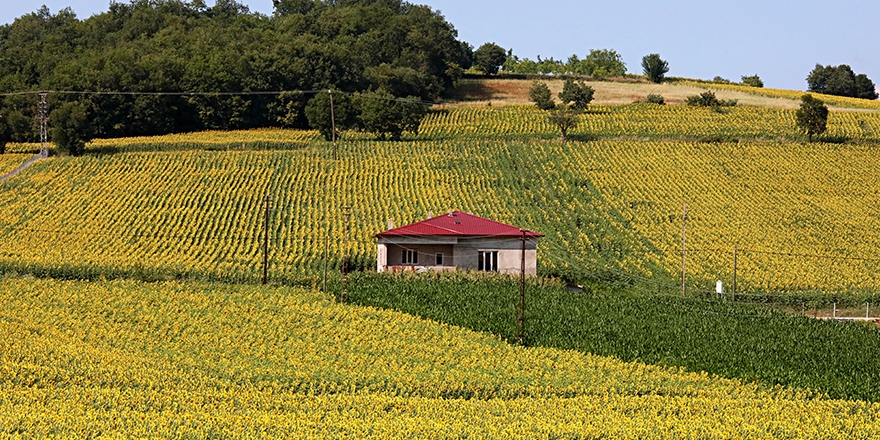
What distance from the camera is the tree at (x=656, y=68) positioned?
420ft

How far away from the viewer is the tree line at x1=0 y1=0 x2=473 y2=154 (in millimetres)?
90312

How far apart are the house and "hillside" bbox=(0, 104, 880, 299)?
5.55ft

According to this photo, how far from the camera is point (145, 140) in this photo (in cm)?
8638

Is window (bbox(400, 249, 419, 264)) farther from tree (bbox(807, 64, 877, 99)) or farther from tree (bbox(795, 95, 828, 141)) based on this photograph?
tree (bbox(807, 64, 877, 99))

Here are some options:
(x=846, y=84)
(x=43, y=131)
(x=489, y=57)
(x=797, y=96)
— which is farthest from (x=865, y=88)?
(x=43, y=131)

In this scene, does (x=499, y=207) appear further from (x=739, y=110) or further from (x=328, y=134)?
(x=739, y=110)

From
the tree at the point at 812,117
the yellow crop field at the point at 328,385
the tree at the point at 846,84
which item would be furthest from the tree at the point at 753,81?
the yellow crop field at the point at 328,385

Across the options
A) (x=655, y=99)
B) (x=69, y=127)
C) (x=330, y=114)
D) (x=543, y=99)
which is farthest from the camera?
(x=655, y=99)

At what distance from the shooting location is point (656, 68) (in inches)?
5049

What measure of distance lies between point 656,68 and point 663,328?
297 ft

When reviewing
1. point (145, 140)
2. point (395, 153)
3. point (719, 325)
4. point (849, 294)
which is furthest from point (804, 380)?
point (145, 140)

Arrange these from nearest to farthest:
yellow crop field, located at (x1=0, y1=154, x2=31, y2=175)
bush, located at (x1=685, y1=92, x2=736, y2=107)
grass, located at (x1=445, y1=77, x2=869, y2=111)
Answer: yellow crop field, located at (x1=0, y1=154, x2=31, y2=175) < bush, located at (x1=685, y1=92, x2=736, y2=107) < grass, located at (x1=445, y1=77, x2=869, y2=111)

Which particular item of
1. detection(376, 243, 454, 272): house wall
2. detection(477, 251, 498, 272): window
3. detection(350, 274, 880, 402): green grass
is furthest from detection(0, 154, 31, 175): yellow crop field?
detection(477, 251, 498, 272): window

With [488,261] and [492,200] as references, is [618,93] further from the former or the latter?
[488,261]
